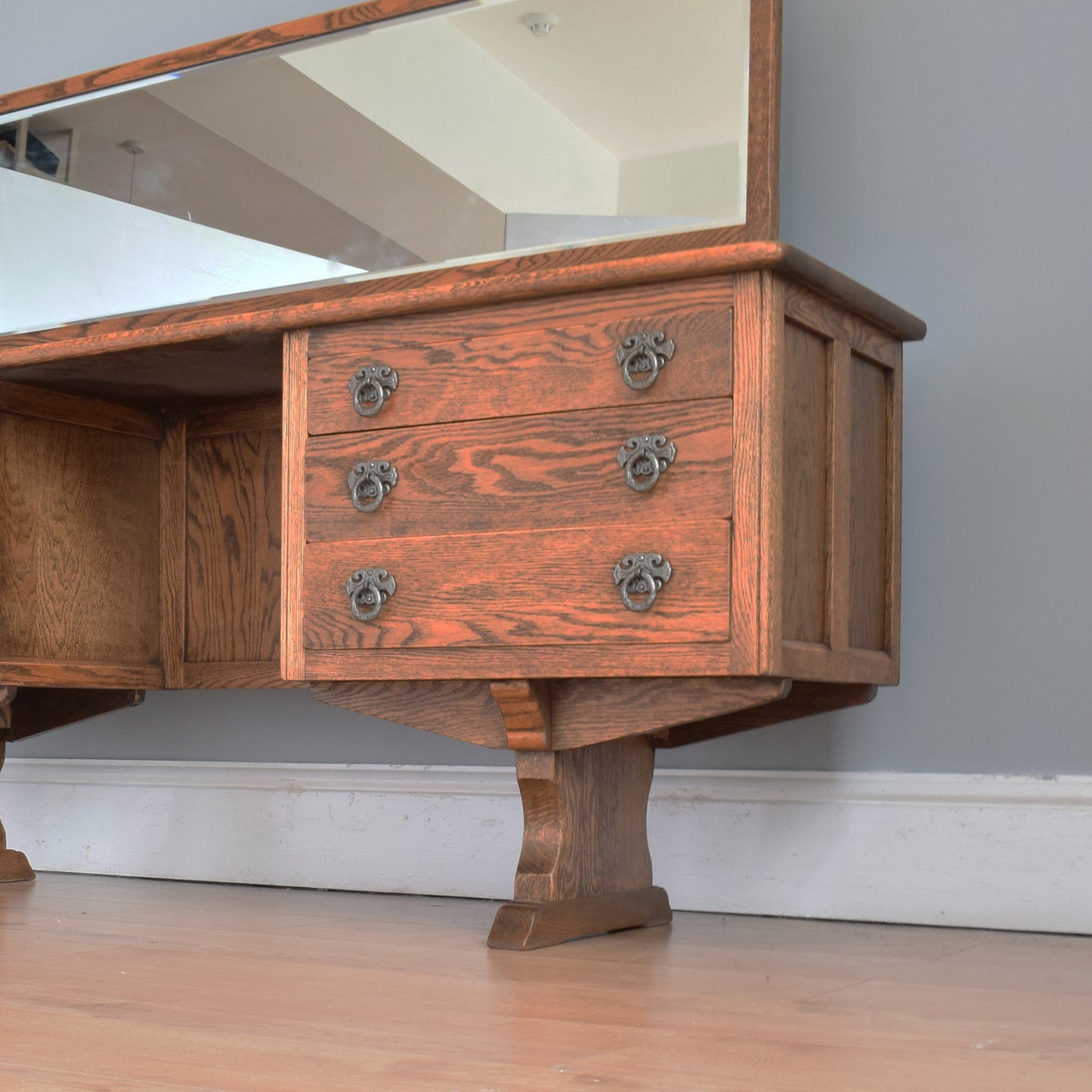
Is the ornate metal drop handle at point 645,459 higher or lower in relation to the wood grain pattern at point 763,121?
lower

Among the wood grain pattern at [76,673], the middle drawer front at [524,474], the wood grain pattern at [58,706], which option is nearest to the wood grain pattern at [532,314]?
the middle drawer front at [524,474]

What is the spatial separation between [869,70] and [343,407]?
0.91 metres

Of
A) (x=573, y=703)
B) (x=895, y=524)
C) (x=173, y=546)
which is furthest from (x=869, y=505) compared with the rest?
(x=173, y=546)

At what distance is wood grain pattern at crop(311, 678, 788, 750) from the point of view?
1431 millimetres

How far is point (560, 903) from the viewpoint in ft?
4.99

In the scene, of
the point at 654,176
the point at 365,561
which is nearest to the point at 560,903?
the point at 365,561

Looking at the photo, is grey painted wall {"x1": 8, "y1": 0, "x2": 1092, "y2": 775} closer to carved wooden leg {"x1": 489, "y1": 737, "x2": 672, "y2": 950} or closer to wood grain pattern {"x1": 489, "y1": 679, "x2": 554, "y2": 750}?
carved wooden leg {"x1": 489, "y1": 737, "x2": 672, "y2": 950}

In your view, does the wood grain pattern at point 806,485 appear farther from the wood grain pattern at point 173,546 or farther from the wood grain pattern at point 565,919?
the wood grain pattern at point 173,546

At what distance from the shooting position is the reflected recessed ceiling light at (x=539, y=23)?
6.11 feet

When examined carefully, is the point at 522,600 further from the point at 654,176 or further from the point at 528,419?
the point at 654,176

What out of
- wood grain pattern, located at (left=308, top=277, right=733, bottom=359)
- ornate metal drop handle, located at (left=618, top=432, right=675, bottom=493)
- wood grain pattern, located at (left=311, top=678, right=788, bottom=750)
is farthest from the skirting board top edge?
wood grain pattern, located at (left=308, top=277, right=733, bottom=359)

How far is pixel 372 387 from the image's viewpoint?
5.22 feet

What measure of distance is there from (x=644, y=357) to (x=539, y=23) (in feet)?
2.27

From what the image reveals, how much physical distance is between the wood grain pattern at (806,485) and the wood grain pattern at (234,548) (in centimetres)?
95
